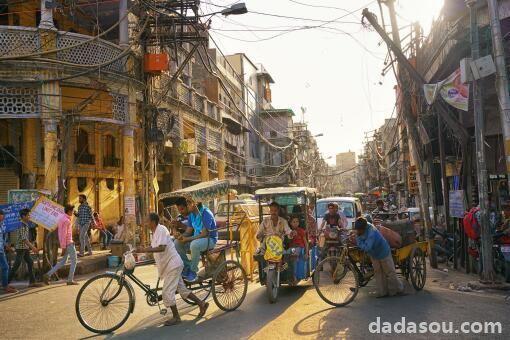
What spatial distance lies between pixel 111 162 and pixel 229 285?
1394 cm

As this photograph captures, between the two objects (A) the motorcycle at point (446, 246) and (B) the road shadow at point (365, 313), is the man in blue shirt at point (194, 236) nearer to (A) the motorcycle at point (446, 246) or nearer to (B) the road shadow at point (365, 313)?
(B) the road shadow at point (365, 313)

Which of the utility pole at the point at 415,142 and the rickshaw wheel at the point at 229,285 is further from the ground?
the utility pole at the point at 415,142

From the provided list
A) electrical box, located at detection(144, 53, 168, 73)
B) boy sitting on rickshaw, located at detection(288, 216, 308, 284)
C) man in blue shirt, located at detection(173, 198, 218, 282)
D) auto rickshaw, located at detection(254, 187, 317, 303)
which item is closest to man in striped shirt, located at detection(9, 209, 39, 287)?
man in blue shirt, located at detection(173, 198, 218, 282)

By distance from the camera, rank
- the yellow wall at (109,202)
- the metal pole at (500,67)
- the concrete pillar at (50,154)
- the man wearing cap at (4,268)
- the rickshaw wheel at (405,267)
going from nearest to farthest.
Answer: the metal pole at (500,67)
the rickshaw wheel at (405,267)
the man wearing cap at (4,268)
the concrete pillar at (50,154)
the yellow wall at (109,202)

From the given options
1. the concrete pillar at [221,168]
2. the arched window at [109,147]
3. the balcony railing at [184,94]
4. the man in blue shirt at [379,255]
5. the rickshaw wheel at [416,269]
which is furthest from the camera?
the concrete pillar at [221,168]

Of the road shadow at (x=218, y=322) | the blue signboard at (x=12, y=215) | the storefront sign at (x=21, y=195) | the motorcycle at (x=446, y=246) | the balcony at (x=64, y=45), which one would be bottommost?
the road shadow at (x=218, y=322)

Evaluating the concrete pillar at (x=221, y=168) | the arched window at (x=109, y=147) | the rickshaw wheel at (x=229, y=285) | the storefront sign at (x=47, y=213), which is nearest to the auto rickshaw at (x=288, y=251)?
the rickshaw wheel at (x=229, y=285)

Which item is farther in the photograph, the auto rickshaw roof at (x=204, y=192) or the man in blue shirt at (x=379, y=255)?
the auto rickshaw roof at (x=204, y=192)

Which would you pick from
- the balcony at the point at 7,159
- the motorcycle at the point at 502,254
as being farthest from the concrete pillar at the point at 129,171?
the motorcycle at the point at 502,254

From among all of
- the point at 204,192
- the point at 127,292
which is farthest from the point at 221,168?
the point at 127,292

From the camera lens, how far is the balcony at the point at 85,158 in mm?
17797

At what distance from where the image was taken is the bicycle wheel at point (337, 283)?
7.30 meters

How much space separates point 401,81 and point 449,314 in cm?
706

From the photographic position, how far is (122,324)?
6293 mm
